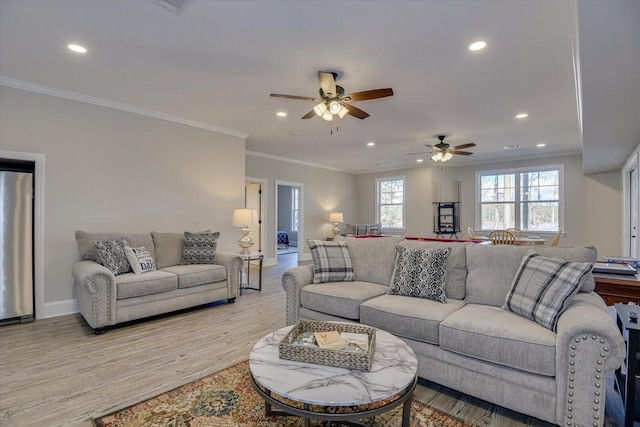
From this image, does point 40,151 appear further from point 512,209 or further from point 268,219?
point 512,209

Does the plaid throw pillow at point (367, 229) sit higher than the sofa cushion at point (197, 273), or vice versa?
the plaid throw pillow at point (367, 229)

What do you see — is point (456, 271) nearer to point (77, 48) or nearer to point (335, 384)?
point (335, 384)

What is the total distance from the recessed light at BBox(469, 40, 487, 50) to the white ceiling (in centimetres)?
6

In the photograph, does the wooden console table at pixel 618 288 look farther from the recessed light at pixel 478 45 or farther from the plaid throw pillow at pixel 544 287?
the recessed light at pixel 478 45

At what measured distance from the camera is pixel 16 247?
345 cm

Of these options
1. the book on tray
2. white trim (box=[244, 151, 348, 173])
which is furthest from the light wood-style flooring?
white trim (box=[244, 151, 348, 173])

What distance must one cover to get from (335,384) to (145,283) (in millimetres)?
2888

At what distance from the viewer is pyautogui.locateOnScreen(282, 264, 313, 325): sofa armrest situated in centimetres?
307

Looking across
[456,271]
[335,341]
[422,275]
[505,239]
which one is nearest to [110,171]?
[335,341]

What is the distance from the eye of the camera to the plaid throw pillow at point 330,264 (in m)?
3.19

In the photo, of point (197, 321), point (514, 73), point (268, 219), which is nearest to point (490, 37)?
point (514, 73)

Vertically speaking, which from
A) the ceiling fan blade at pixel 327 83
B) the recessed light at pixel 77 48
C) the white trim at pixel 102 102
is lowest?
Answer: the ceiling fan blade at pixel 327 83

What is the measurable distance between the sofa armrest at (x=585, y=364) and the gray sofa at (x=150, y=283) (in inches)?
145

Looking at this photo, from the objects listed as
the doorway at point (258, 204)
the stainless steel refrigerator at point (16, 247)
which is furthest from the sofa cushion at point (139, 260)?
the doorway at point (258, 204)
